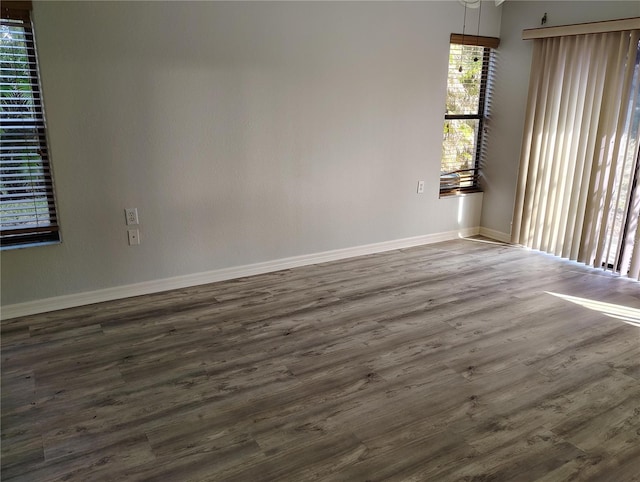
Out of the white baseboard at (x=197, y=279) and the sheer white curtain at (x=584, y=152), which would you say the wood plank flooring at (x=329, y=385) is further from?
the sheer white curtain at (x=584, y=152)

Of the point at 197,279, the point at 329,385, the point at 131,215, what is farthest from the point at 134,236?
the point at 329,385

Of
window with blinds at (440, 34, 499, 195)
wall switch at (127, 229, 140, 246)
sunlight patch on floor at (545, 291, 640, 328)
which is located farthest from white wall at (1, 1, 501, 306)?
sunlight patch on floor at (545, 291, 640, 328)

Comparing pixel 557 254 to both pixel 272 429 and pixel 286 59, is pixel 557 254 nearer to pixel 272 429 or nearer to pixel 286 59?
pixel 286 59

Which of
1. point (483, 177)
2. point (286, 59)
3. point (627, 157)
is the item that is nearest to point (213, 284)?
point (286, 59)

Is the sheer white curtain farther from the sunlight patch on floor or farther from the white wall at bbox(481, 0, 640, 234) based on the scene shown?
the sunlight patch on floor

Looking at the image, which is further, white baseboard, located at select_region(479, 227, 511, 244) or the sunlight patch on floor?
white baseboard, located at select_region(479, 227, 511, 244)

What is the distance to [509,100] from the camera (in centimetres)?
494

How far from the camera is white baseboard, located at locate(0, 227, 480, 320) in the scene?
3344 mm

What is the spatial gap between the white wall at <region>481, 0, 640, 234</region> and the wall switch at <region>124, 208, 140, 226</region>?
355 centimetres

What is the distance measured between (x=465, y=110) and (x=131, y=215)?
3.39 m

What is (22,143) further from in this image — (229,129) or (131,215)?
(229,129)

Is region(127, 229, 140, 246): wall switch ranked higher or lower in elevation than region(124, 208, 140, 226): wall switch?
lower

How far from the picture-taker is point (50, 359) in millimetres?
2799

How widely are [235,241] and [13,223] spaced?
151 cm
